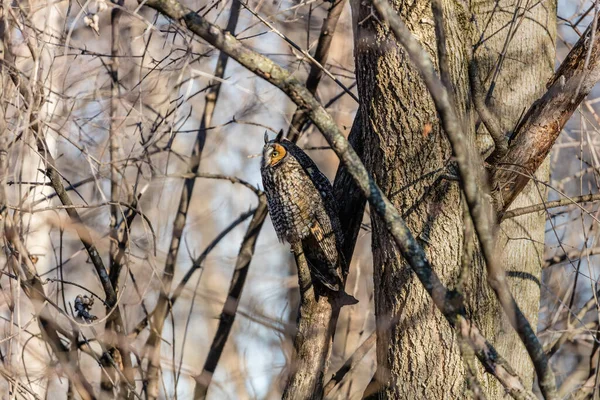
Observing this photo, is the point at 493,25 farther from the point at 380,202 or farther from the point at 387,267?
the point at 380,202

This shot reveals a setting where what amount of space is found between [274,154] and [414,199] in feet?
3.64

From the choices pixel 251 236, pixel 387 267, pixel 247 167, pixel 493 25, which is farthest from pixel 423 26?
pixel 247 167

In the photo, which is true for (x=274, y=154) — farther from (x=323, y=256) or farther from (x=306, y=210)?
(x=323, y=256)

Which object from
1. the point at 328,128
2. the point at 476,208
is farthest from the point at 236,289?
the point at 476,208

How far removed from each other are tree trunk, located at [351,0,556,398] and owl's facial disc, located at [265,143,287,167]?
2.69ft

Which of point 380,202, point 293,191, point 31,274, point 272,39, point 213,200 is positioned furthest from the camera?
point 213,200

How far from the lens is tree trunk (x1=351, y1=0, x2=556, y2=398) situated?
236 centimetres

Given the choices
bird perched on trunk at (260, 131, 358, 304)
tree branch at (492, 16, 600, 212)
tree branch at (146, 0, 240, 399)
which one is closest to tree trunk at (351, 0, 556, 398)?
tree branch at (492, 16, 600, 212)

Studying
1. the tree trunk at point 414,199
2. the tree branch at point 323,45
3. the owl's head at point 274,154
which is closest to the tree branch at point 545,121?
the tree trunk at point 414,199

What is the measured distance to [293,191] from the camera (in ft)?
10.6

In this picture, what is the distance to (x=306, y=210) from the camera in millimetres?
3156

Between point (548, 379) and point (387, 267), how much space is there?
952 millimetres

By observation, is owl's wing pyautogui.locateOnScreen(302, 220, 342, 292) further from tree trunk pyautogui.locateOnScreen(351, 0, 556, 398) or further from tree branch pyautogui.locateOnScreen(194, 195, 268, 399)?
tree branch pyautogui.locateOnScreen(194, 195, 268, 399)

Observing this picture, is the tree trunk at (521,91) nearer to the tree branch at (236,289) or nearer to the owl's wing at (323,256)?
the owl's wing at (323,256)
